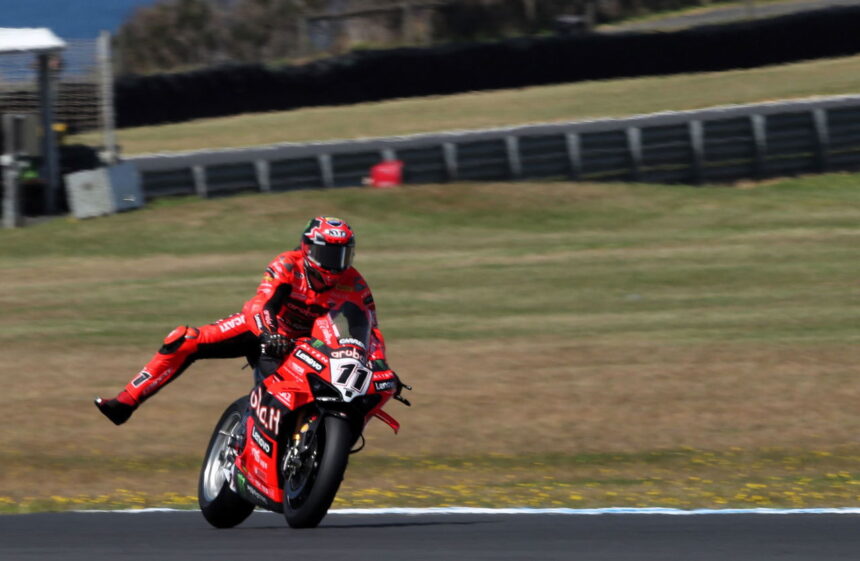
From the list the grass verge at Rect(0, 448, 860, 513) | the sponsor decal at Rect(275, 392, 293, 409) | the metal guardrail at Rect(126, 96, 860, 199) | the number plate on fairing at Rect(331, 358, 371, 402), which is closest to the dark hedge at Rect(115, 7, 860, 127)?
the metal guardrail at Rect(126, 96, 860, 199)

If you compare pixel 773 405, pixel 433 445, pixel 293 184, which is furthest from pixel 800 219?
pixel 433 445

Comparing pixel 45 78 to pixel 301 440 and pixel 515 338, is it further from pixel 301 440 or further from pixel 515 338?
pixel 301 440

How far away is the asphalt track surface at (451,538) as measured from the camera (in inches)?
235

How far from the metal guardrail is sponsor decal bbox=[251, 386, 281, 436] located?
18899 mm

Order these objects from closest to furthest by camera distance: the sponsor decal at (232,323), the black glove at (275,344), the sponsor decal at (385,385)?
the sponsor decal at (385,385), the black glove at (275,344), the sponsor decal at (232,323)

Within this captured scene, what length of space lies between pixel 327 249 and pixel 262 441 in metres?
1.05

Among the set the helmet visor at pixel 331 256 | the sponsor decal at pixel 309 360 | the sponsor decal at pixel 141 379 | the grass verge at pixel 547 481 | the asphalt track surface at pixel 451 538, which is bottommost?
the grass verge at pixel 547 481

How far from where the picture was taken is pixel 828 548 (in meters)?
6.06

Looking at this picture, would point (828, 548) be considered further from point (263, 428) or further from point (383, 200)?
point (383, 200)

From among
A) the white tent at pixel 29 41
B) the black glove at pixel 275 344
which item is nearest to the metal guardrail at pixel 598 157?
the white tent at pixel 29 41

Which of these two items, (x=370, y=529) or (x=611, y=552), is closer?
(x=611, y=552)

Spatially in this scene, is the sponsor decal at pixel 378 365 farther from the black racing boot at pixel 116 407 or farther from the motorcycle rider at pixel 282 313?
the black racing boot at pixel 116 407

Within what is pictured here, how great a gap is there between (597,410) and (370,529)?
5230 mm

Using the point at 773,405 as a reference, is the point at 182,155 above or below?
above
